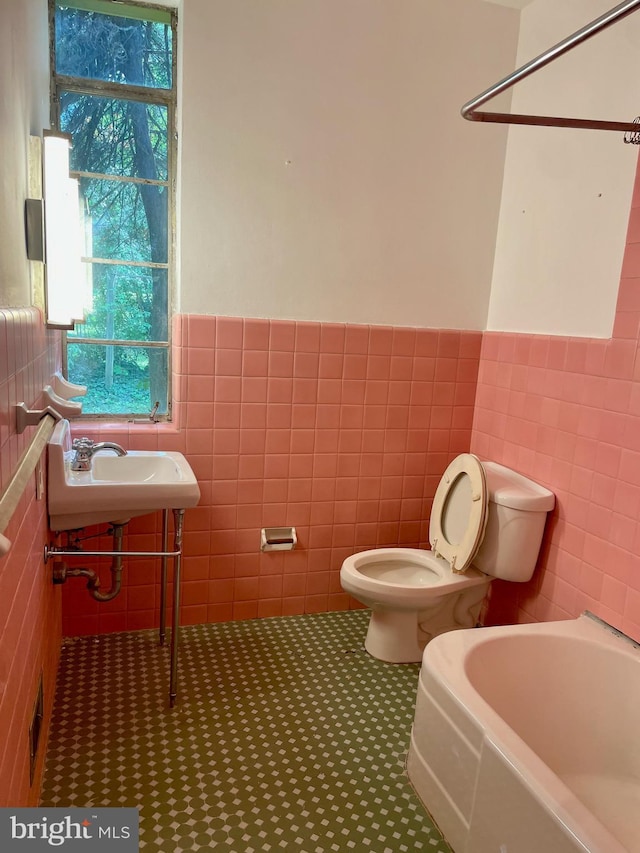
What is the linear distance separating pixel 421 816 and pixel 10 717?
1.17 metres

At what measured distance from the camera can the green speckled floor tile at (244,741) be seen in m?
1.64

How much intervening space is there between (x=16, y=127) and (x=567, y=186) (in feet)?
6.04

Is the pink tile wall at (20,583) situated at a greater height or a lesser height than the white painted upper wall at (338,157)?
lesser

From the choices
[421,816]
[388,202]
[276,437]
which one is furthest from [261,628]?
[388,202]

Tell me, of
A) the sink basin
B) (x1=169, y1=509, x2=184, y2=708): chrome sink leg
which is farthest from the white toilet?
the sink basin

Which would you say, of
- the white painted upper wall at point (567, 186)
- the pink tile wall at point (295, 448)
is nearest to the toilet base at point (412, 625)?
the pink tile wall at point (295, 448)

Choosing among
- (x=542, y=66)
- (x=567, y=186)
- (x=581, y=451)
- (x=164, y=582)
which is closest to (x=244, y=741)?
Answer: (x=164, y=582)

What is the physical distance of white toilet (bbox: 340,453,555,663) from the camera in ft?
7.45

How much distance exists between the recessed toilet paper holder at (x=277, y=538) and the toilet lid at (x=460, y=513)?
0.61 metres

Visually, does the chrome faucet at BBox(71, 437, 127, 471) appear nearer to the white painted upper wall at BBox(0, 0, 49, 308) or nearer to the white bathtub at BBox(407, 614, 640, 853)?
the white painted upper wall at BBox(0, 0, 49, 308)

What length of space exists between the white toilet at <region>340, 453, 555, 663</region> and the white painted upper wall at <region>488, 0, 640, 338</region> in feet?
2.11

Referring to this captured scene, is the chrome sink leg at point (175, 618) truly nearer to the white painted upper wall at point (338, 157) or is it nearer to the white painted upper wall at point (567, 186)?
the white painted upper wall at point (338, 157)

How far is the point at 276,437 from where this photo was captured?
259 cm

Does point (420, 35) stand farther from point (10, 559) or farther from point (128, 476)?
point (10, 559)
